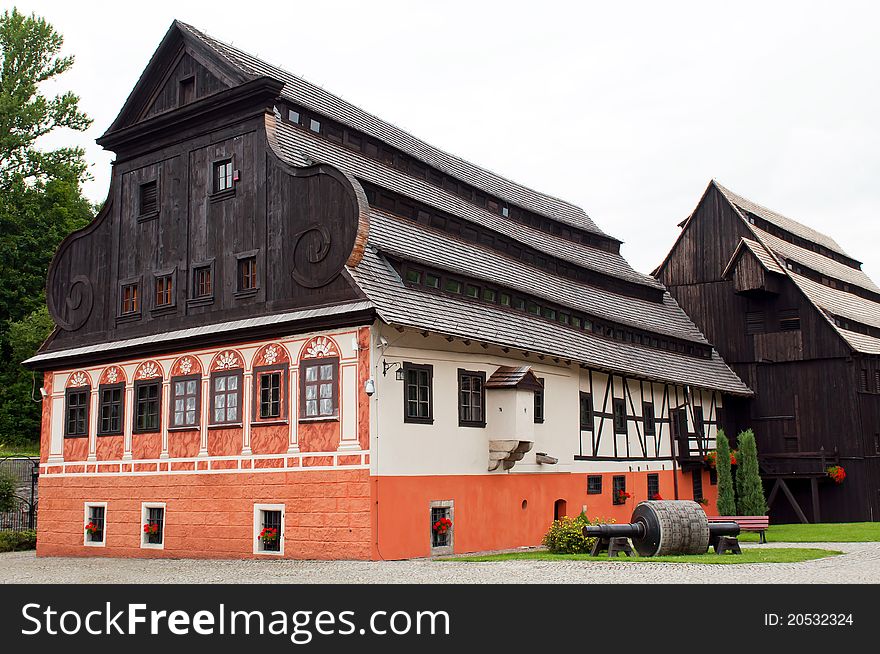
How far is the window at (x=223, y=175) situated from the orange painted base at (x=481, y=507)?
8268 mm

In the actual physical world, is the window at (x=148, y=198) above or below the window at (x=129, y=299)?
above

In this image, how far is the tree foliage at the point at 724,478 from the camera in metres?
31.8

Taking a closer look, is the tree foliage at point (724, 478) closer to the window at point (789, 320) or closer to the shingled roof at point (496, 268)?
the shingled roof at point (496, 268)

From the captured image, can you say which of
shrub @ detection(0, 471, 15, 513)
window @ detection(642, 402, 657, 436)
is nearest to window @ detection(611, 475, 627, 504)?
window @ detection(642, 402, 657, 436)

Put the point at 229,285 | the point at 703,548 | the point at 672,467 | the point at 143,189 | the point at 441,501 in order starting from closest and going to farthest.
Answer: the point at 703,548 → the point at 441,501 → the point at 229,285 → the point at 143,189 → the point at 672,467

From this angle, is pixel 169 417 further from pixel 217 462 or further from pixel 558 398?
pixel 558 398

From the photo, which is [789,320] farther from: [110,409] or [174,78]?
[110,409]

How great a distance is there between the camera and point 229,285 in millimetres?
23250

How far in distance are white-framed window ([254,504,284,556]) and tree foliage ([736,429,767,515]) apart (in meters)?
17.1

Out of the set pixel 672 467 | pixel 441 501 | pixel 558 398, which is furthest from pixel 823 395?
pixel 441 501

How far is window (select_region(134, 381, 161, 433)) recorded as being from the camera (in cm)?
2423

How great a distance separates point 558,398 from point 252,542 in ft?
29.5

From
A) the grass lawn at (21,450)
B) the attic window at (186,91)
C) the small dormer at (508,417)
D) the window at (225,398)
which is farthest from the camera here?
the grass lawn at (21,450)

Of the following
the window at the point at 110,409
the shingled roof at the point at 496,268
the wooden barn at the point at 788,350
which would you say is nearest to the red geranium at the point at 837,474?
the wooden barn at the point at 788,350
